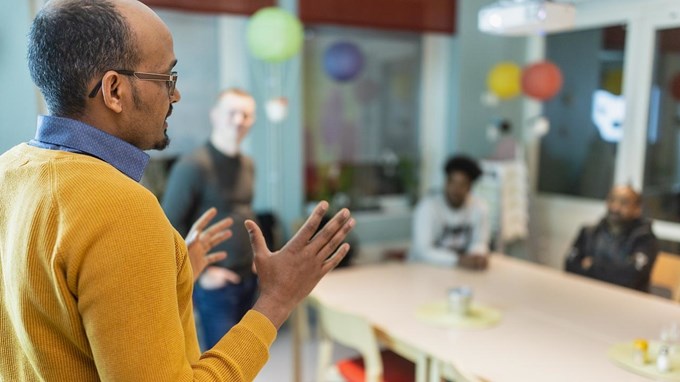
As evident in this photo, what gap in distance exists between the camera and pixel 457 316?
81.4 inches

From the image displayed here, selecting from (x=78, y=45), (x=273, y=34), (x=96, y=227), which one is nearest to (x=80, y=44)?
(x=78, y=45)

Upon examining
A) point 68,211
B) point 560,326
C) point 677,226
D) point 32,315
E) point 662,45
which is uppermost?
point 662,45

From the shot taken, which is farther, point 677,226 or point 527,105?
point 527,105

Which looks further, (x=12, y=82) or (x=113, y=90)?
(x=12, y=82)

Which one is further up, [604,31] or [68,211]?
[604,31]

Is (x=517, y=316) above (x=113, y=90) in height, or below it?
below

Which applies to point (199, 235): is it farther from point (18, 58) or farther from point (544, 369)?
point (544, 369)

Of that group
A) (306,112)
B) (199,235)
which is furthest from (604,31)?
(199,235)

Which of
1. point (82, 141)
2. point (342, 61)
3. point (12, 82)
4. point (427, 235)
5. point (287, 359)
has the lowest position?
point (287, 359)

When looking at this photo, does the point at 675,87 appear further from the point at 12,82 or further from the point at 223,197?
the point at 12,82

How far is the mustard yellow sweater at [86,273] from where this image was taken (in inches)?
26.9

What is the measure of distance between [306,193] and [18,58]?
269 centimetres

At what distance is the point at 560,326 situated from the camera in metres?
2.01

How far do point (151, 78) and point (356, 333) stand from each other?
135cm
